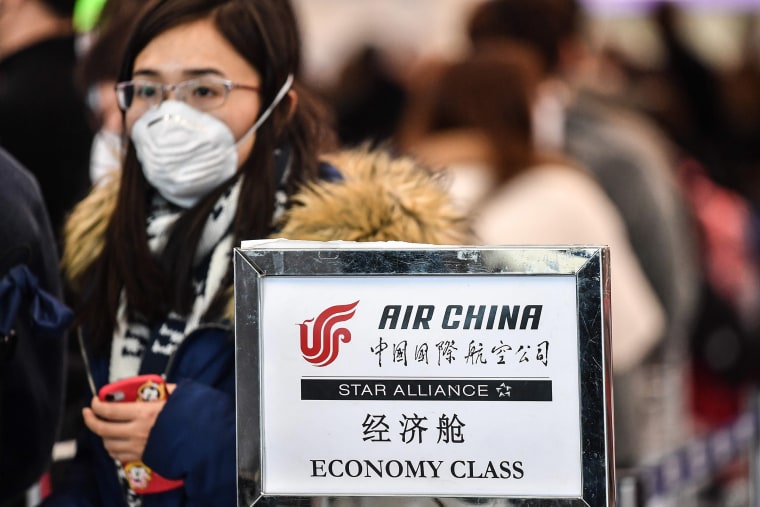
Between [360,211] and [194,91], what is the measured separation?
34 cm

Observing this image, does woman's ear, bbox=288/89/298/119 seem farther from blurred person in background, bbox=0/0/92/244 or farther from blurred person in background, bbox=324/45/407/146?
blurred person in background, bbox=324/45/407/146

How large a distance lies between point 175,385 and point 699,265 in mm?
3769

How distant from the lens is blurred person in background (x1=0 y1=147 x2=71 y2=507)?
6.85ft

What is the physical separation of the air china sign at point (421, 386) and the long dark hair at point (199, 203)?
0.83 feet

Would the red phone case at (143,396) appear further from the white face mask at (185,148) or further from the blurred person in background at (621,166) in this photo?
the blurred person in background at (621,166)

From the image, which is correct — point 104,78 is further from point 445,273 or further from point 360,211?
point 445,273

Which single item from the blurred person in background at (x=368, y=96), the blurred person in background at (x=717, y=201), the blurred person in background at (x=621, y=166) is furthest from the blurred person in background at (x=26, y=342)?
the blurred person in background at (x=368, y=96)

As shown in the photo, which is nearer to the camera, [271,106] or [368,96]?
[271,106]

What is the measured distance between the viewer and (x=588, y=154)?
481cm

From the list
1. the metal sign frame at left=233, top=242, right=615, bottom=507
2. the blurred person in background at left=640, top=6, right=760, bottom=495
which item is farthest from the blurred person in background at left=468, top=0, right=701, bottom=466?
the metal sign frame at left=233, top=242, right=615, bottom=507

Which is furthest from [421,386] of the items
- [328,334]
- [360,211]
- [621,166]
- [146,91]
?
[621,166]

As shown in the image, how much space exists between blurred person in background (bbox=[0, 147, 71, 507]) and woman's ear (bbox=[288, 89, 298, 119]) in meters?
0.49

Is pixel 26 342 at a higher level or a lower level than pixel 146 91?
lower

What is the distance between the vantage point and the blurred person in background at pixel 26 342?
6.85ft
